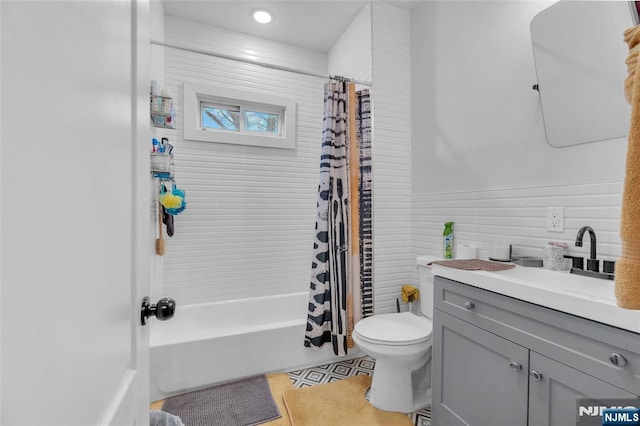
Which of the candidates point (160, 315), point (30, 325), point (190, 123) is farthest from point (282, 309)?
point (30, 325)

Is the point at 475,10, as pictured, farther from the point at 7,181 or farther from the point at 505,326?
the point at 7,181

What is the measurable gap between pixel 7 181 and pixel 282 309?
2.67 meters

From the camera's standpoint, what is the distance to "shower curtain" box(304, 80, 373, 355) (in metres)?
2.18

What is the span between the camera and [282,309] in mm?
2773

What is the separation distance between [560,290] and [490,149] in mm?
1035

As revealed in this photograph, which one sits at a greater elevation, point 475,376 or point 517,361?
point 517,361

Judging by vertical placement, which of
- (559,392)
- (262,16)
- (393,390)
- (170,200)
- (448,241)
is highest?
(262,16)

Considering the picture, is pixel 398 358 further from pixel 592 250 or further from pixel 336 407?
pixel 592 250

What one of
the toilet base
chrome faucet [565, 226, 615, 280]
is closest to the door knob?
the toilet base

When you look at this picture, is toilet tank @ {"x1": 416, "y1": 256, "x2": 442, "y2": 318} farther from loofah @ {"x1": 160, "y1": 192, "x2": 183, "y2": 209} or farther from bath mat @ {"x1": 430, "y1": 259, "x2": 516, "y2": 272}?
loofah @ {"x1": 160, "y1": 192, "x2": 183, "y2": 209}

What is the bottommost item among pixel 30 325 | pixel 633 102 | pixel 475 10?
pixel 30 325

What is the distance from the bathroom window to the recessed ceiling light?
57 cm

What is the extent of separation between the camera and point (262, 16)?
2.46 metres

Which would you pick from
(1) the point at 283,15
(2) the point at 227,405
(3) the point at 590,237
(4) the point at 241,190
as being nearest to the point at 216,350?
(2) the point at 227,405
